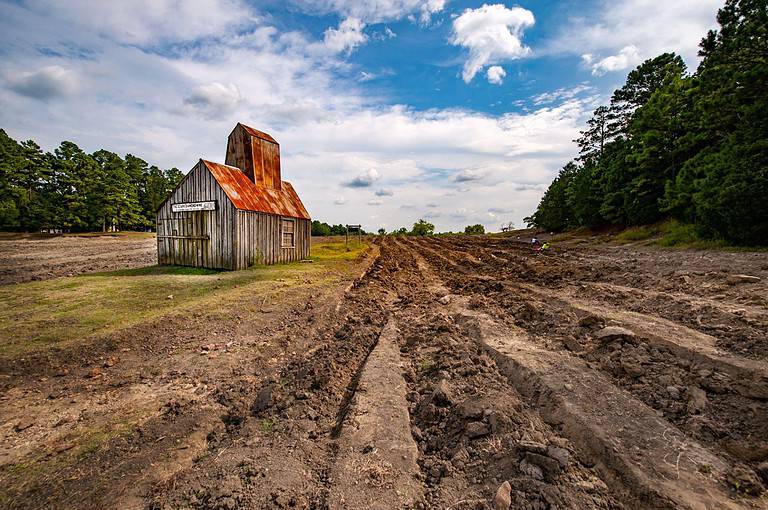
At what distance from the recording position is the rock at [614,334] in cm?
518

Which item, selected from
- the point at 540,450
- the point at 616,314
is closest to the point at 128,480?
the point at 540,450

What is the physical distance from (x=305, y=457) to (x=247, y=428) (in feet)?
3.17

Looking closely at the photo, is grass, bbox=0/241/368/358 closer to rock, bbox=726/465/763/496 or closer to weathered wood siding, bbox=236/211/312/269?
weathered wood siding, bbox=236/211/312/269

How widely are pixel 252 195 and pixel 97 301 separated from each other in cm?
1005

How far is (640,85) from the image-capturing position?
35438 mm

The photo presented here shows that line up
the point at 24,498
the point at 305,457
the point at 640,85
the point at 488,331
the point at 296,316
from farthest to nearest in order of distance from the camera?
1. the point at 640,85
2. the point at 296,316
3. the point at 488,331
4. the point at 305,457
5. the point at 24,498

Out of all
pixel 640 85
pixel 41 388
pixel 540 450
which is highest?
pixel 640 85

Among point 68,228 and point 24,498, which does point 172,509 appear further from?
point 68,228

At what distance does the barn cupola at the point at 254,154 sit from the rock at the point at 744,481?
21.1 meters

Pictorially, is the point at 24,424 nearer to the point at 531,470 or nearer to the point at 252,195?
the point at 531,470

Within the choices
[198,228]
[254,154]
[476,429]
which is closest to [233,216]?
[198,228]

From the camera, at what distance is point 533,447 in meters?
2.92

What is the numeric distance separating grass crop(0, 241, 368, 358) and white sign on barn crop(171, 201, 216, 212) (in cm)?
356

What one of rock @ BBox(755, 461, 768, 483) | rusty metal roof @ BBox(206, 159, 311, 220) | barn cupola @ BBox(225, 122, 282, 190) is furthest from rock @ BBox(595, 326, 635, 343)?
barn cupola @ BBox(225, 122, 282, 190)
